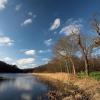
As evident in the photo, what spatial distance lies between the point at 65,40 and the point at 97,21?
19.9m

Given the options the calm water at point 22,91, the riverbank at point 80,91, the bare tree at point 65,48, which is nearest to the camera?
the riverbank at point 80,91

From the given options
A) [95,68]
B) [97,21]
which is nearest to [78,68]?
[95,68]

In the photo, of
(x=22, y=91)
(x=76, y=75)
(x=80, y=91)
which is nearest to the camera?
(x=80, y=91)

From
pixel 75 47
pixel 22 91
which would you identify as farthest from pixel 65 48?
pixel 22 91

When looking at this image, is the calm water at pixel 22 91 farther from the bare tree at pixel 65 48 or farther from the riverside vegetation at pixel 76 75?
the bare tree at pixel 65 48

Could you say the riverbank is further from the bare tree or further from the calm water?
the bare tree

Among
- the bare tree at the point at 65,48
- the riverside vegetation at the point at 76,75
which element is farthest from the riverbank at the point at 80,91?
the bare tree at the point at 65,48

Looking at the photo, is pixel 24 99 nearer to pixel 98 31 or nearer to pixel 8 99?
pixel 8 99

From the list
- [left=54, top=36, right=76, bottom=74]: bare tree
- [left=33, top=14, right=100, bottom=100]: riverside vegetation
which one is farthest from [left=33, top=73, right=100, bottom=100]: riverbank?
[left=54, top=36, right=76, bottom=74]: bare tree

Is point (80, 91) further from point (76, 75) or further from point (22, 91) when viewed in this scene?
point (76, 75)

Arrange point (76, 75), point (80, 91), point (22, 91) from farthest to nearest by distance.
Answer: point (76, 75), point (22, 91), point (80, 91)

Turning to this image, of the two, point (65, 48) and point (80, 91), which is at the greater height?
point (65, 48)

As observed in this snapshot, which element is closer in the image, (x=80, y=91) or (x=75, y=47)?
(x=80, y=91)

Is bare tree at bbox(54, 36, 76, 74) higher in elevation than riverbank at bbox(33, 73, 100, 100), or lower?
higher
